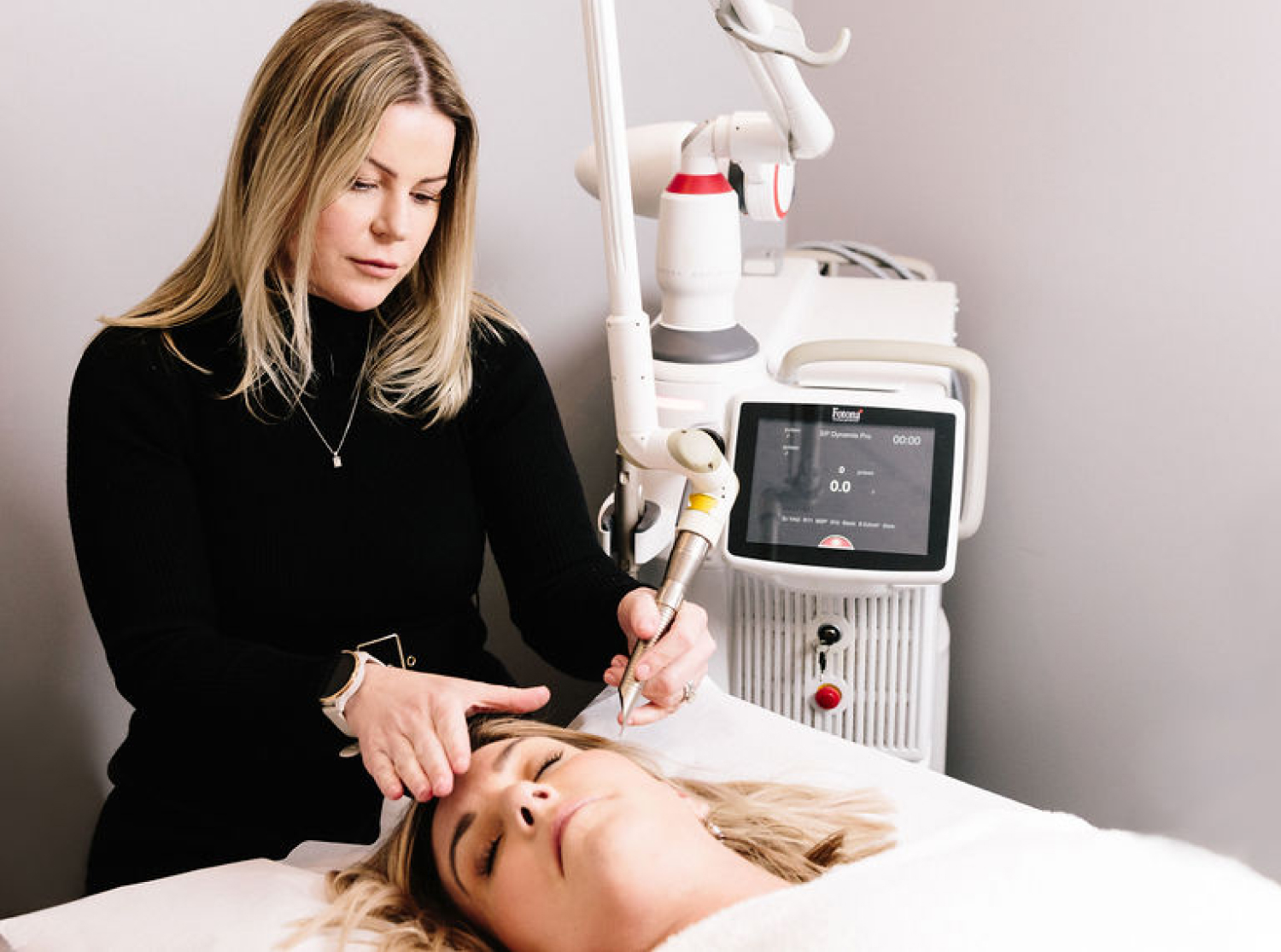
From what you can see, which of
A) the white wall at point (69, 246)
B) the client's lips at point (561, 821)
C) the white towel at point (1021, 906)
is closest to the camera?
the white towel at point (1021, 906)

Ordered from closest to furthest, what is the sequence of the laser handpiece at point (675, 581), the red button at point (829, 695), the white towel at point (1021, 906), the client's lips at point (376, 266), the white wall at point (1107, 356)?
the white towel at point (1021, 906) → the laser handpiece at point (675, 581) → the client's lips at point (376, 266) → the red button at point (829, 695) → the white wall at point (1107, 356)

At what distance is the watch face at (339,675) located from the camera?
1.14 m

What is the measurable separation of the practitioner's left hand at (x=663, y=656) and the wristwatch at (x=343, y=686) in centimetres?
24

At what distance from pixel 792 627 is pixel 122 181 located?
875mm

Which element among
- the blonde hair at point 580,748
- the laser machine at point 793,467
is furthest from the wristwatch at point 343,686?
the laser machine at point 793,467

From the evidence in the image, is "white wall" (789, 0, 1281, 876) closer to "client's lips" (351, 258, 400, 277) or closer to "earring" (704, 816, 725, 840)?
"earring" (704, 816, 725, 840)

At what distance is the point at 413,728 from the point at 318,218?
48cm

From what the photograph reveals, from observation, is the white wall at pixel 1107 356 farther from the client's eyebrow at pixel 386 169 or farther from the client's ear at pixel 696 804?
the client's eyebrow at pixel 386 169

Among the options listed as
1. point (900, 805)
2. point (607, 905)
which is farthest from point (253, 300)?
point (900, 805)

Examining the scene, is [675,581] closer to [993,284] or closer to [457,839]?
[457,839]

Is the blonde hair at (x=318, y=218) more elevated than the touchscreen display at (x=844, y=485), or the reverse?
the blonde hair at (x=318, y=218)

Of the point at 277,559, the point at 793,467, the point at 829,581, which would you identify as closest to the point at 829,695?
the point at 829,581

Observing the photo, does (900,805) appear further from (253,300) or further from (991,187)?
(991,187)

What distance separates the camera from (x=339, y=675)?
1.15 m
